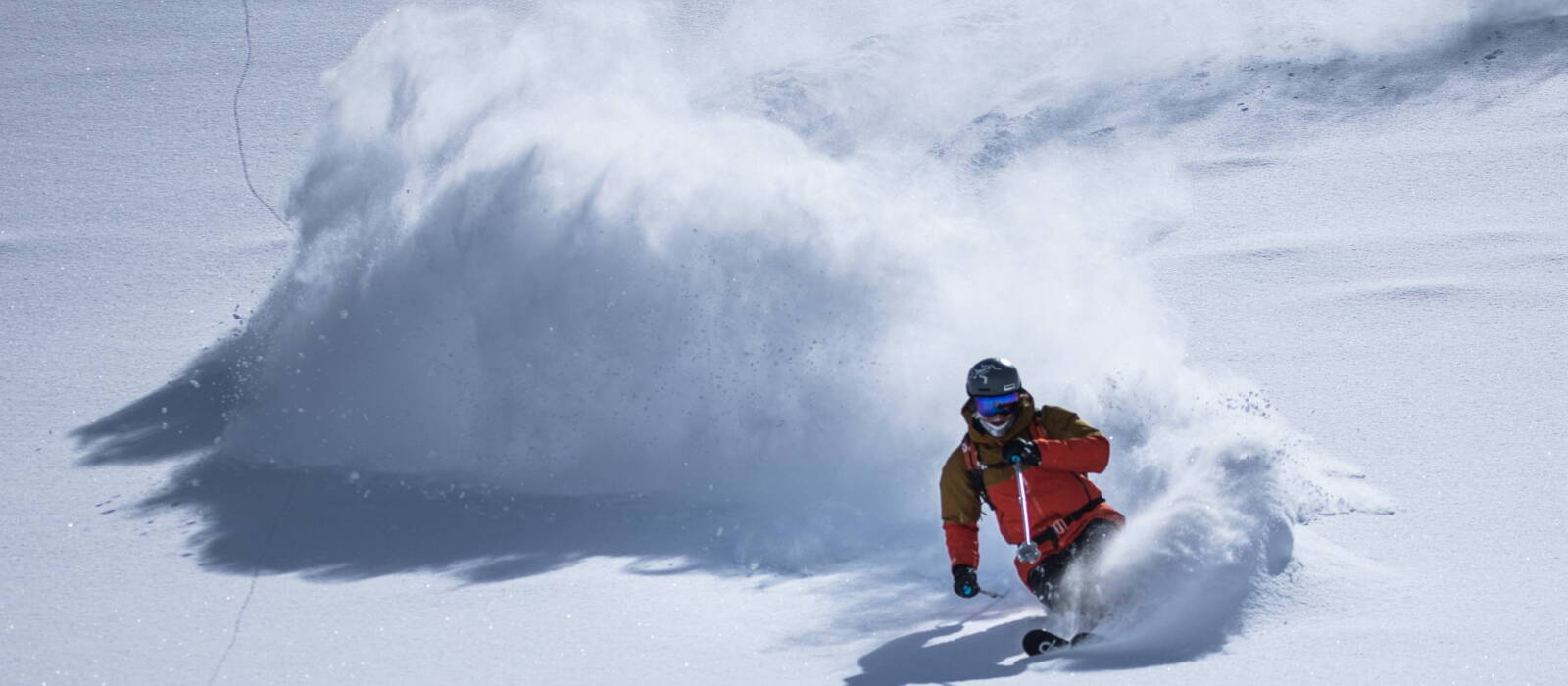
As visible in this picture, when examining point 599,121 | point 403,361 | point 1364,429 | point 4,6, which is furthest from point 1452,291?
point 4,6

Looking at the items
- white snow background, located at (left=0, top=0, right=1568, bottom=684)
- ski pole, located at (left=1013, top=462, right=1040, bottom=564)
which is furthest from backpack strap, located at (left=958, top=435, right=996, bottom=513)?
white snow background, located at (left=0, top=0, right=1568, bottom=684)

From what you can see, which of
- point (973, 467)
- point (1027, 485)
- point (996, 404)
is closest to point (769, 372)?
point (973, 467)

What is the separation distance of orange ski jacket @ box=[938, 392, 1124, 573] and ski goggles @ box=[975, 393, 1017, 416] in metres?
0.05

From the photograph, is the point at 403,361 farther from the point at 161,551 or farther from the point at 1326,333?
the point at 1326,333

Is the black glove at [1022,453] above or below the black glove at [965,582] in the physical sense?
above

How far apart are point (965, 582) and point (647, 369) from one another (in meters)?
3.47

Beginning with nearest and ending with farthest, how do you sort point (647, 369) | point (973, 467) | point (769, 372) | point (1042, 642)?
point (1042, 642) → point (973, 467) → point (769, 372) → point (647, 369)

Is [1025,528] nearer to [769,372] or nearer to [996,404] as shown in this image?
[996,404]

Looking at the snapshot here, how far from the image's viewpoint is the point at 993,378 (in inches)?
229

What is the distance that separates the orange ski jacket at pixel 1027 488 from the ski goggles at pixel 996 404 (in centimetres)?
5

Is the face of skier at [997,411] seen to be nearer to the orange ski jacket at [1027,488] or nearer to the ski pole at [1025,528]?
the orange ski jacket at [1027,488]

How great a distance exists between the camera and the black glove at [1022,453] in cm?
581

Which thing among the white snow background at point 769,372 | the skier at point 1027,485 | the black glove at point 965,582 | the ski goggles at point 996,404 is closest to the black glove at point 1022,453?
the skier at point 1027,485

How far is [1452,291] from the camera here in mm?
10852
